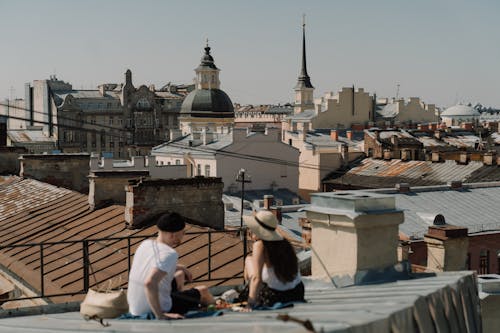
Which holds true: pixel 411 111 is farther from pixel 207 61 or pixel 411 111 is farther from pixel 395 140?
pixel 395 140

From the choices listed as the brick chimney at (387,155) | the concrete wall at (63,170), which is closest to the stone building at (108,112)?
the brick chimney at (387,155)

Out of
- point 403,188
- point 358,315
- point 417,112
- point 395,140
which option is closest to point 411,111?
point 417,112

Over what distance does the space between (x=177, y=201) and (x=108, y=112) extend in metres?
77.5

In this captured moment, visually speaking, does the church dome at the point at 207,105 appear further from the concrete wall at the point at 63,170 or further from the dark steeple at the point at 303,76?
the concrete wall at the point at 63,170

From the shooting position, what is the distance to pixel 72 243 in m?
9.83

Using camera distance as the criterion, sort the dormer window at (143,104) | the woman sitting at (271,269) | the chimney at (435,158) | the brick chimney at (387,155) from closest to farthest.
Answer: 1. the woman sitting at (271,269)
2. the chimney at (435,158)
3. the brick chimney at (387,155)
4. the dormer window at (143,104)

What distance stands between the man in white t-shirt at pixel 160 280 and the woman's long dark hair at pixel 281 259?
589mm

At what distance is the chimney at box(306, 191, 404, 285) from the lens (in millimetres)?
6527

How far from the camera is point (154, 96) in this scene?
95.4 m

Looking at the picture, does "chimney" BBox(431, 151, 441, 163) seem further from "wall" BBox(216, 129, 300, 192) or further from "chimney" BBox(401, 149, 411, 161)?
"wall" BBox(216, 129, 300, 192)

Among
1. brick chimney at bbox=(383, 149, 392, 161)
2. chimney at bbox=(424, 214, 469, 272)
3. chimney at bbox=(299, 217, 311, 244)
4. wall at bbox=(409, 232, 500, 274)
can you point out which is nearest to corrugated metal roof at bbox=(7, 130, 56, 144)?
brick chimney at bbox=(383, 149, 392, 161)

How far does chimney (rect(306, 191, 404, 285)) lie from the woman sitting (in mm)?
923

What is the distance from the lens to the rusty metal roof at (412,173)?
37825mm

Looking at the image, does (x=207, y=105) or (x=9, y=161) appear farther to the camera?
(x=207, y=105)
